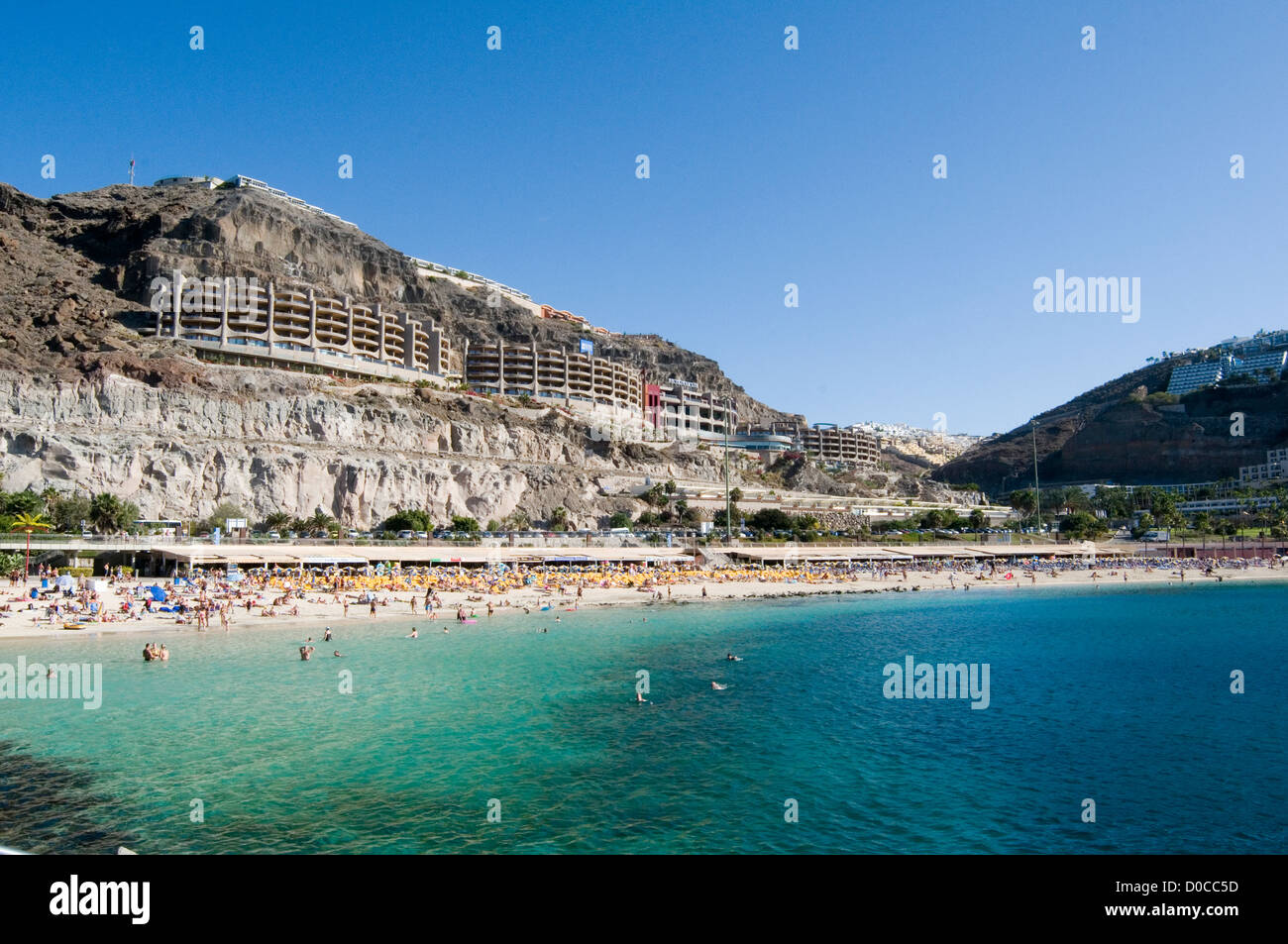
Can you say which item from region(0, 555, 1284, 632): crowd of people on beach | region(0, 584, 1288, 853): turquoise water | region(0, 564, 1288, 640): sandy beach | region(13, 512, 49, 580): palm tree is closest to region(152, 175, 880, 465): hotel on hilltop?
region(13, 512, 49, 580): palm tree

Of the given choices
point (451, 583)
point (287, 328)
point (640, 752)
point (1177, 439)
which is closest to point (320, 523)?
point (451, 583)

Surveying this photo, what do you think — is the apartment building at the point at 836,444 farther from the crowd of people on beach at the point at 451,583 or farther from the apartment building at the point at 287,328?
the apartment building at the point at 287,328

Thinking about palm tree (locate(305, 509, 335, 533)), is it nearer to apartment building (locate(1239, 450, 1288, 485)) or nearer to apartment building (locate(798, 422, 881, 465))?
apartment building (locate(798, 422, 881, 465))

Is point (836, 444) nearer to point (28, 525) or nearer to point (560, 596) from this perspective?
point (560, 596)

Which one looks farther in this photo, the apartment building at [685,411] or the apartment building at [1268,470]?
the apartment building at [1268,470]

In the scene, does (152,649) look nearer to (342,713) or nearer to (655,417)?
(342,713)

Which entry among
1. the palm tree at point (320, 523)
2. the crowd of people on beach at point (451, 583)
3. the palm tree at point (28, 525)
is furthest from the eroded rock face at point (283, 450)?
the crowd of people on beach at point (451, 583)
